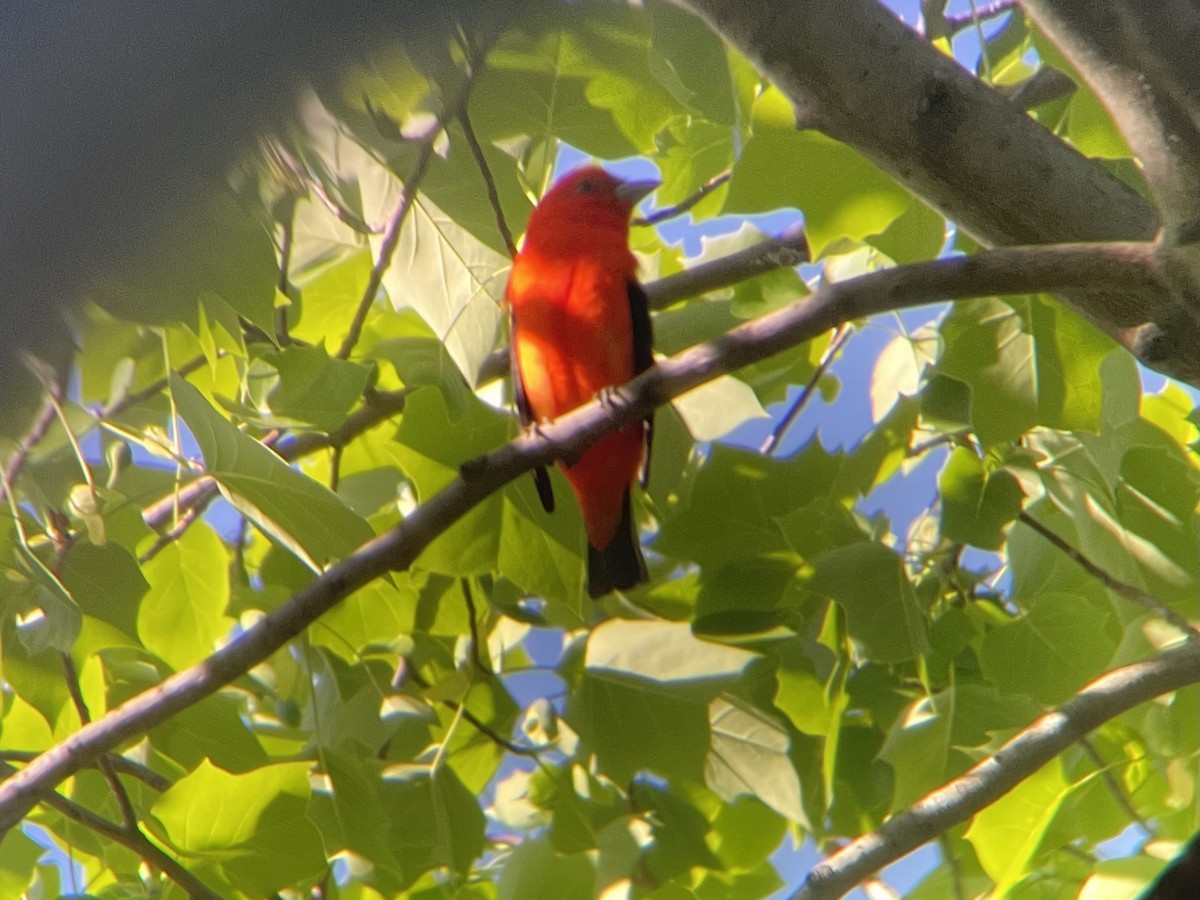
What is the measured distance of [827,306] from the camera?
1.33 meters

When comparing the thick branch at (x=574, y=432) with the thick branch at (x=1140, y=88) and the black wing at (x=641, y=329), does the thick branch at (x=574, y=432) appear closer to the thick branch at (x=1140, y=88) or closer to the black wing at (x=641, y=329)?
the thick branch at (x=1140, y=88)

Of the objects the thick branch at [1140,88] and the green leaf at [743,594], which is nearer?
the thick branch at [1140,88]

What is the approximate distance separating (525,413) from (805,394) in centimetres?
88

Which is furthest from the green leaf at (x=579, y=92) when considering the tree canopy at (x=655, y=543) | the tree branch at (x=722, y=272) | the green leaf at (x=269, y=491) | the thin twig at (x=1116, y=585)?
the thin twig at (x=1116, y=585)

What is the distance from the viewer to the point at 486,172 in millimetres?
1745

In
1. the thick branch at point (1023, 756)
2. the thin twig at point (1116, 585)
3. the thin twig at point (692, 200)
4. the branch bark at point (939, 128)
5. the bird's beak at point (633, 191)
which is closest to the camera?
the branch bark at point (939, 128)

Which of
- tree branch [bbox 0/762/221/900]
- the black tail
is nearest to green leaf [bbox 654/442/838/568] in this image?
the black tail

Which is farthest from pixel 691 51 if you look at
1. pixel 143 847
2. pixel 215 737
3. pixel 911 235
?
pixel 143 847

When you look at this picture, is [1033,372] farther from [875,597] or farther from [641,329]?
[641,329]

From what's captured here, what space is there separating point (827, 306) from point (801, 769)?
3.10 feet

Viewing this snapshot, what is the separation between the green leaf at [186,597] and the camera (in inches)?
72.9

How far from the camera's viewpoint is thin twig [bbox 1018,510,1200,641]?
160 cm

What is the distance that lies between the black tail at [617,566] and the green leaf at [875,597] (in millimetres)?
477

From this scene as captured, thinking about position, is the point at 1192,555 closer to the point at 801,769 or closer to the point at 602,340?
the point at 801,769
